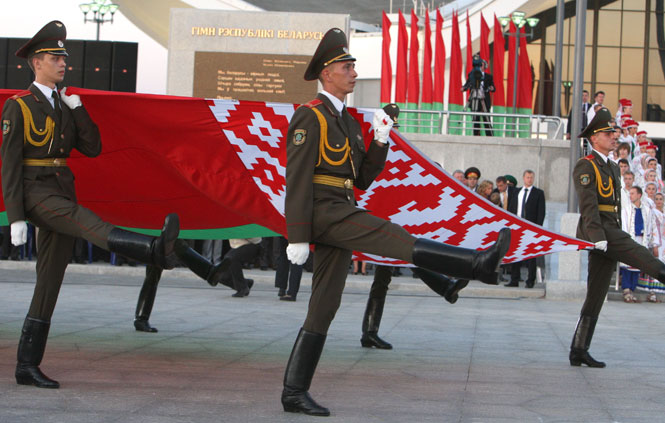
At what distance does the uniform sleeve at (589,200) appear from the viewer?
7.67 m

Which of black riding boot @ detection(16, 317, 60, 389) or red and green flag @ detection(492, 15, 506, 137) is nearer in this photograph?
black riding boot @ detection(16, 317, 60, 389)

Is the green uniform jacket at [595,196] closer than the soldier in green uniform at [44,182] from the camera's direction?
No

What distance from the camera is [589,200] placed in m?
7.75

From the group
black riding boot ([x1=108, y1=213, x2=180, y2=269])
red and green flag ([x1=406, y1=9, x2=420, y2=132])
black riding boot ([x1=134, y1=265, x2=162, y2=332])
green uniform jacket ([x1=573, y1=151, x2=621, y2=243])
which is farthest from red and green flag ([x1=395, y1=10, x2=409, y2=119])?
black riding boot ([x1=108, y1=213, x2=180, y2=269])

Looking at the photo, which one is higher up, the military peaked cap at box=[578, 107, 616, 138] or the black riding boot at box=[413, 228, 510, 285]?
the military peaked cap at box=[578, 107, 616, 138]

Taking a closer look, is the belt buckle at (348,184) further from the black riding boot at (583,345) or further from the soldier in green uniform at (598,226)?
the black riding boot at (583,345)

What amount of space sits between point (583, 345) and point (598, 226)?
0.97 meters

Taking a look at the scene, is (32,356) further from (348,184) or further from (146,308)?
(146,308)

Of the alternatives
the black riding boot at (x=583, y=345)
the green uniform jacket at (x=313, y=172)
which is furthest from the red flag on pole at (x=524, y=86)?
the green uniform jacket at (x=313, y=172)

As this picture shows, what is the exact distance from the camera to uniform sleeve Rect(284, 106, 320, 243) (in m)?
5.54

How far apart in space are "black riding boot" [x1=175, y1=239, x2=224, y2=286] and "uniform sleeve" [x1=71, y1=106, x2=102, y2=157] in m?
1.31

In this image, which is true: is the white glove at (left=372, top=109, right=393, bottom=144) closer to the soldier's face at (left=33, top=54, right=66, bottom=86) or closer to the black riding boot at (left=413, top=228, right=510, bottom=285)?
the black riding boot at (left=413, top=228, right=510, bottom=285)

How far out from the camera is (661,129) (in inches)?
1887

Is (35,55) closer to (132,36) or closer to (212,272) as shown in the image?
(212,272)
